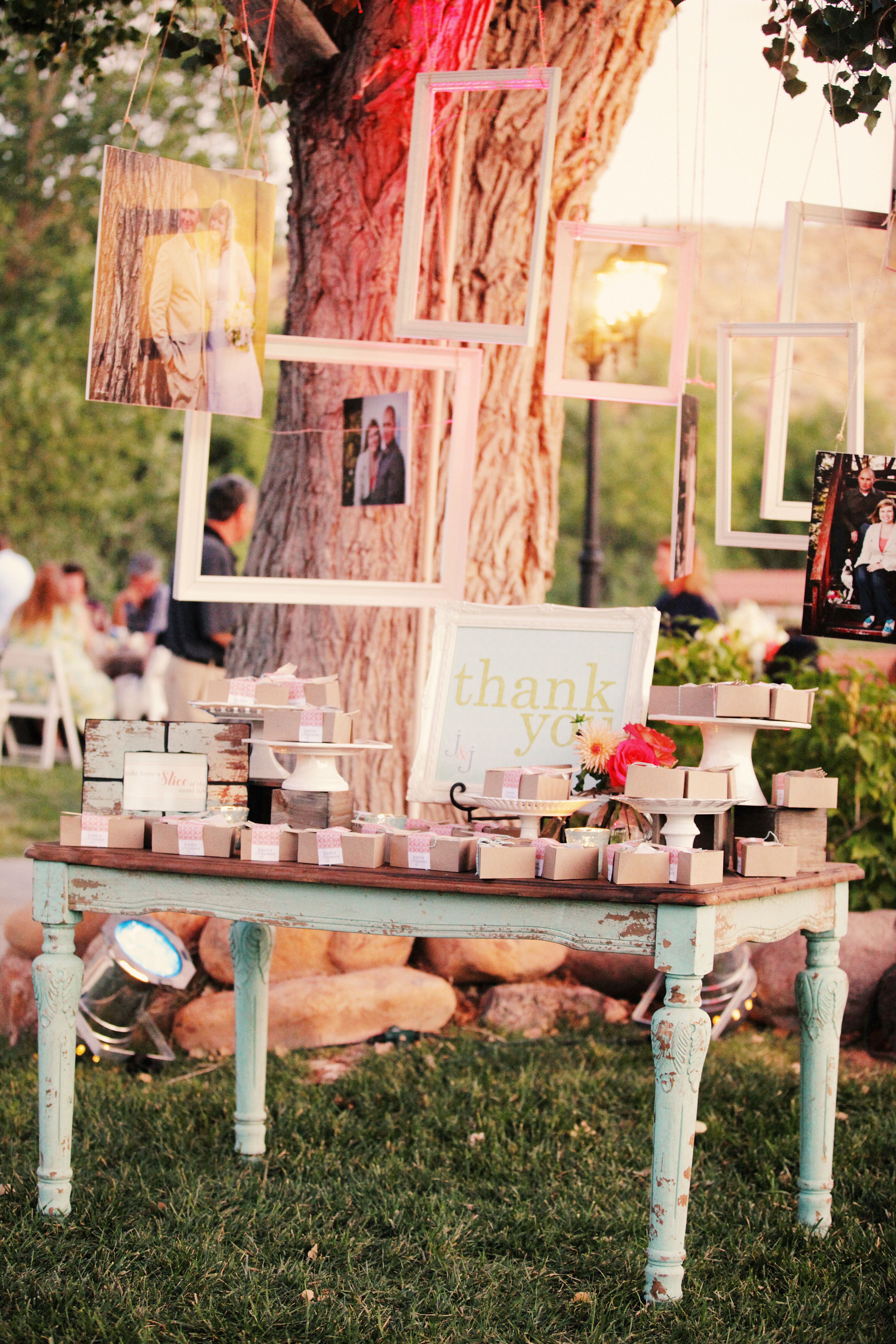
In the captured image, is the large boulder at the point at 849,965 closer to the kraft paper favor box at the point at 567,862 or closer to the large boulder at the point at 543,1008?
the large boulder at the point at 543,1008

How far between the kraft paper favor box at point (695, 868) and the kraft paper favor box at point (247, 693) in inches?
38.4

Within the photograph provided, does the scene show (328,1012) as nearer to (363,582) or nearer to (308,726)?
(363,582)

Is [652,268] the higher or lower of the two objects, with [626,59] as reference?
lower

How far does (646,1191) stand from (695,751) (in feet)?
7.73

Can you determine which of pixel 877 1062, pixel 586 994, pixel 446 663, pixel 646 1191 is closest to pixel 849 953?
pixel 877 1062

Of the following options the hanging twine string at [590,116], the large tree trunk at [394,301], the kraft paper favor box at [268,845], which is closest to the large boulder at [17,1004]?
the large tree trunk at [394,301]

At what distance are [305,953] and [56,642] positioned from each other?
22.6ft

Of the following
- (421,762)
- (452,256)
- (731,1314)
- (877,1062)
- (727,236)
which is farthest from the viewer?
(727,236)

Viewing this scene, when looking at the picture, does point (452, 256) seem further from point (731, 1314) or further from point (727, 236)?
point (727, 236)

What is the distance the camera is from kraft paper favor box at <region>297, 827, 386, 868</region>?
9.05 feet

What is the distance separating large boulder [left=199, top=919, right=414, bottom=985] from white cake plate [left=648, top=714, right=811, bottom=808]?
1978 millimetres

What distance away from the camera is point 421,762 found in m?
3.20

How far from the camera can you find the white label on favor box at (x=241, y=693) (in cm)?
305

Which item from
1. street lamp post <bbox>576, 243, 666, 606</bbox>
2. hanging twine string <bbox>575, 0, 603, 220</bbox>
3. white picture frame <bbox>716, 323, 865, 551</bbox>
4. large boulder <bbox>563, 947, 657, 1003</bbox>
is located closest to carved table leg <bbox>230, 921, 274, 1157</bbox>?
white picture frame <bbox>716, 323, 865, 551</bbox>
